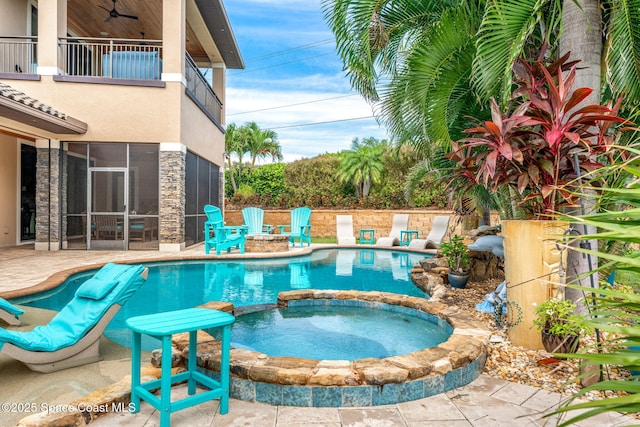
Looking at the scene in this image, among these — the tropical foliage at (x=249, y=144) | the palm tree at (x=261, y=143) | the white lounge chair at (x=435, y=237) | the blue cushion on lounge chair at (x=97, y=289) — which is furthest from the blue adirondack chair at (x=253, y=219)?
the palm tree at (x=261, y=143)

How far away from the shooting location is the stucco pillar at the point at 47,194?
418 inches

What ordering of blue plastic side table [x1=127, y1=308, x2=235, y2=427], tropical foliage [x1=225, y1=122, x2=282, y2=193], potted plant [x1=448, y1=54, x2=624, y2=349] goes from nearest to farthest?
blue plastic side table [x1=127, y1=308, x2=235, y2=427] → potted plant [x1=448, y1=54, x2=624, y2=349] → tropical foliage [x1=225, y1=122, x2=282, y2=193]

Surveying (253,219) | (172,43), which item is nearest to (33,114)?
(172,43)

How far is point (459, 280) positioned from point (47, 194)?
10.1 metres

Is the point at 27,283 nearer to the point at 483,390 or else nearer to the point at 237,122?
the point at 483,390

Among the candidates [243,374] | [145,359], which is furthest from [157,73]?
[243,374]

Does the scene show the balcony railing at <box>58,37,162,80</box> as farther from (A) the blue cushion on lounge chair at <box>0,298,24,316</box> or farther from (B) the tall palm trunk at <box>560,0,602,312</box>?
(B) the tall palm trunk at <box>560,0,602,312</box>

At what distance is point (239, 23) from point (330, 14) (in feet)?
109

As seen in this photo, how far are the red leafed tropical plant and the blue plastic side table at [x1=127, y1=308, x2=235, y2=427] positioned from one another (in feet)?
7.81

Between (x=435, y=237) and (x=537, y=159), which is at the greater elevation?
(x=537, y=159)

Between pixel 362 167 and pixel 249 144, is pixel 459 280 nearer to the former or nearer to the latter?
pixel 362 167

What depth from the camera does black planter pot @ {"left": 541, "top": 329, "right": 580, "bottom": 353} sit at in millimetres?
3283

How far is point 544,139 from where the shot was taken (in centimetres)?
344

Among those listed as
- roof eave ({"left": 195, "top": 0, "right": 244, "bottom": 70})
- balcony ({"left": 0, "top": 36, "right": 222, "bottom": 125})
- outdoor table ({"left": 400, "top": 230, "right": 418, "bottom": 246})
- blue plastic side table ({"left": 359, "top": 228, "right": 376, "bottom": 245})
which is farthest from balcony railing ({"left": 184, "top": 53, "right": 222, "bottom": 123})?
outdoor table ({"left": 400, "top": 230, "right": 418, "bottom": 246})
